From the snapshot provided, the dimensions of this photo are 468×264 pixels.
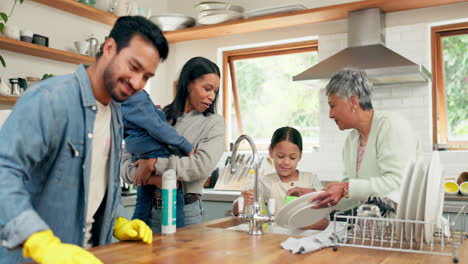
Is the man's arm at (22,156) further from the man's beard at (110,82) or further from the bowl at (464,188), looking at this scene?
the bowl at (464,188)

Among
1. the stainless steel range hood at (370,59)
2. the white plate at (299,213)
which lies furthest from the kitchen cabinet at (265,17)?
the white plate at (299,213)

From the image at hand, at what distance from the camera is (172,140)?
1.86 metres

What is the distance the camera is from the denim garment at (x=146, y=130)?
1.84m

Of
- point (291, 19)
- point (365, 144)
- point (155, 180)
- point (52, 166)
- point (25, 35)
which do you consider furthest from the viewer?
point (291, 19)

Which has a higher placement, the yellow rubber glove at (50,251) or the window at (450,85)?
the window at (450,85)

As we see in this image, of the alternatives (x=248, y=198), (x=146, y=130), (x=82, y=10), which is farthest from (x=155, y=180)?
(x=82, y=10)

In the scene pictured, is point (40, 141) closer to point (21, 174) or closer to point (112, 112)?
point (21, 174)

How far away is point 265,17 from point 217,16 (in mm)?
460

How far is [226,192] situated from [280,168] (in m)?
1.15

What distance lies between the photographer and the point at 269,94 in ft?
14.7

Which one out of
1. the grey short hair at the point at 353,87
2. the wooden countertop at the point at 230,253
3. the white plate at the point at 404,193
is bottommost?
the wooden countertop at the point at 230,253

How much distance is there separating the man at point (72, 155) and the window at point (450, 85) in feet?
9.70

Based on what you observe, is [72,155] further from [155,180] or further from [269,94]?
[269,94]

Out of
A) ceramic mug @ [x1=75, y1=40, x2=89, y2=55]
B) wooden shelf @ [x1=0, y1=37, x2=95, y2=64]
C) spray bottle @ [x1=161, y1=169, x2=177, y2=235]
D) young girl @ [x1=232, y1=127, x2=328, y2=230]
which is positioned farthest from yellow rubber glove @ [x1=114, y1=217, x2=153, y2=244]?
ceramic mug @ [x1=75, y1=40, x2=89, y2=55]
